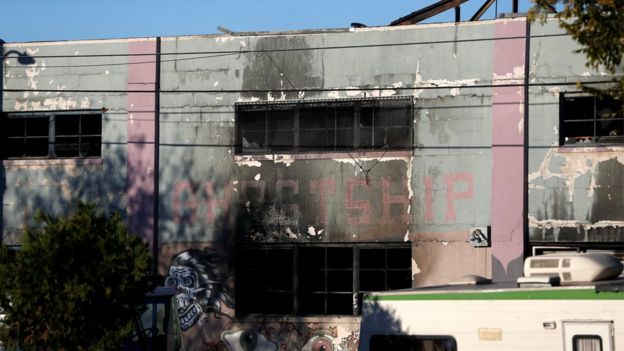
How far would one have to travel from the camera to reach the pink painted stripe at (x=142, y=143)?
2261cm

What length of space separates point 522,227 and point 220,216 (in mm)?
6038

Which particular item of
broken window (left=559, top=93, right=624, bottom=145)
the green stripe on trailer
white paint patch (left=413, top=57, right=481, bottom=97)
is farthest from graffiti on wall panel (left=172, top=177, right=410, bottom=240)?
the green stripe on trailer

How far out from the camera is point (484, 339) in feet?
41.2

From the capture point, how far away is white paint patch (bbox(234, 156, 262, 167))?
22188mm

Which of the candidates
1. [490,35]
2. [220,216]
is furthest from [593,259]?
[220,216]

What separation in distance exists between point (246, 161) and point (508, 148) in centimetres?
524

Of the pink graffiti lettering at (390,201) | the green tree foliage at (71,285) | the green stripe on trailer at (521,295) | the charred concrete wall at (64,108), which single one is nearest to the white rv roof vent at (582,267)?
the green stripe on trailer at (521,295)

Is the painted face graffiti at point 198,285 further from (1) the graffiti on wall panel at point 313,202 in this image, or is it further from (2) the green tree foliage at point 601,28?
(2) the green tree foliage at point 601,28

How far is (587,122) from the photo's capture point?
2025 centimetres

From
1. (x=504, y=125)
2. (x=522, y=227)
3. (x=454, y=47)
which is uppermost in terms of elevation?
(x=454, y=47)

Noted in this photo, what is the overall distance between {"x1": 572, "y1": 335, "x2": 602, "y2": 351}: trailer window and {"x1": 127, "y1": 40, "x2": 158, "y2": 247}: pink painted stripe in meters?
12.1

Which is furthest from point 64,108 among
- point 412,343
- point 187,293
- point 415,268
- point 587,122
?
point 412,343

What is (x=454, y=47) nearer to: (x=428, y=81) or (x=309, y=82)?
(x=428, y=81)

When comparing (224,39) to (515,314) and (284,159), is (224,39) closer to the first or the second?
(284,159)
